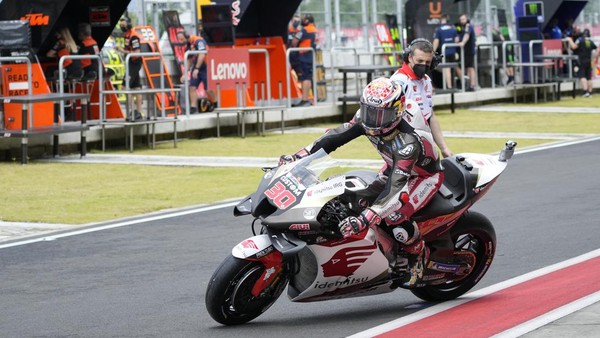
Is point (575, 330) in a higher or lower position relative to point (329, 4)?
lower

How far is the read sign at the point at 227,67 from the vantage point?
2414 centimetres

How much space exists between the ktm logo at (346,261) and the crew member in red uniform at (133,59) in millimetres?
14146

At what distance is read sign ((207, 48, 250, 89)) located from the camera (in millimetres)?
24141

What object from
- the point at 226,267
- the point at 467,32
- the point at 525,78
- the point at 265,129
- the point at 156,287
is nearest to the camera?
the point at 226,267

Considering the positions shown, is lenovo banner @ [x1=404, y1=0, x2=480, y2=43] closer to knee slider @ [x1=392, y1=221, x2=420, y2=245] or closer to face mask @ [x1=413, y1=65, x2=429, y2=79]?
face mask @ [x1=413, y1=65, x2=429, y2=79]

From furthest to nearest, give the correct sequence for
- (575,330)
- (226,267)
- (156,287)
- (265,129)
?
1. (265,129)
2. (156,287)
3. (226,267)
4. (575,330)

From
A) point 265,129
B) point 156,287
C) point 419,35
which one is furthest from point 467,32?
point 156,287

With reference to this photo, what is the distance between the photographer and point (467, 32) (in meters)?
32.9

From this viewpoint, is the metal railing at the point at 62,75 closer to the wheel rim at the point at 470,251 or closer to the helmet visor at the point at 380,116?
the wheel rim at the point at 470,251

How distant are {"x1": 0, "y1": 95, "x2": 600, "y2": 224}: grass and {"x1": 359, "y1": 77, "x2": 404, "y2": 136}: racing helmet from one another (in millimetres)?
6184

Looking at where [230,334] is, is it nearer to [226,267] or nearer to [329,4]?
[226,267]

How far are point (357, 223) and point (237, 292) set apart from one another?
81 cm

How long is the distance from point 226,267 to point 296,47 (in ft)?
71.0

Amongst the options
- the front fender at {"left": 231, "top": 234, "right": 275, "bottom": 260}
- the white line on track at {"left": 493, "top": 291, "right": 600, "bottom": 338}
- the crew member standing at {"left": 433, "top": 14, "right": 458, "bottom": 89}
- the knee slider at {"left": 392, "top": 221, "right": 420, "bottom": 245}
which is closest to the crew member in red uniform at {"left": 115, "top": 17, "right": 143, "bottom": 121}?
the crew member standing at {"left": 433, "top": 14, "right": 458, "bottom": 89}
